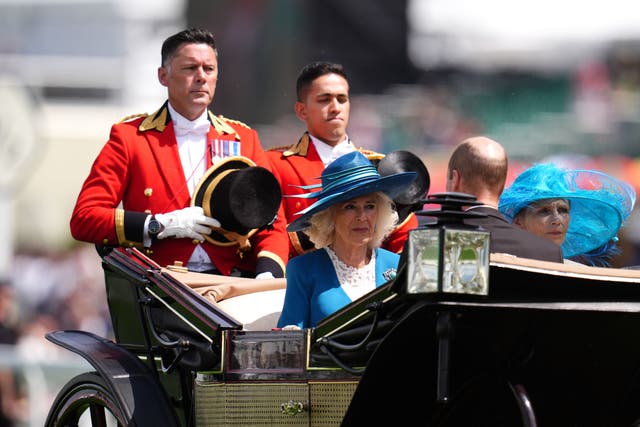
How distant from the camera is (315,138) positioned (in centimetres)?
621

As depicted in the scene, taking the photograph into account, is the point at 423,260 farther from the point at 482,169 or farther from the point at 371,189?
the point at 482,169

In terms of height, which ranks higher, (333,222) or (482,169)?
(482,169)

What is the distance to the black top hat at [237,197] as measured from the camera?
213 inches

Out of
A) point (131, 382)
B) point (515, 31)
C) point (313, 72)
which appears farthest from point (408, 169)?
point (515, 31)

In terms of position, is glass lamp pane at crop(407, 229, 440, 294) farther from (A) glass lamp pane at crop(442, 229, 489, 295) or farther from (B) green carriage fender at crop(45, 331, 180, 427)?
(B) green carriage fender at crop(45, 331, 180, 427)

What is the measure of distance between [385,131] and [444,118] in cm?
87

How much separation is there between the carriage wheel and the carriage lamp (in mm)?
1758

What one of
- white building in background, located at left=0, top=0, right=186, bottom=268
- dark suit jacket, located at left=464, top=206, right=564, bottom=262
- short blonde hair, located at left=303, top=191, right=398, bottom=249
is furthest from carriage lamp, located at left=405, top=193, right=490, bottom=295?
white building in background, located at left=0, top=0, right=186, bottom=268

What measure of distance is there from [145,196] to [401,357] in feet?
6.42

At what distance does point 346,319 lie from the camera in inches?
170

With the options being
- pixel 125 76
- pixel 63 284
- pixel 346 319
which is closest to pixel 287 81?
pixel 125 76

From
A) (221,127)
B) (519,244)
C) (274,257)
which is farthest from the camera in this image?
(221,127)

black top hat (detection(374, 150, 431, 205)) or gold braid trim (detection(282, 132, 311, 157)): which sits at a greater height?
gold braid trim (detection(282, 132, 311, 157))

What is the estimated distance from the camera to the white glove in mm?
5520
